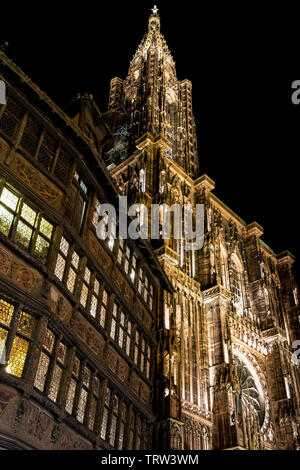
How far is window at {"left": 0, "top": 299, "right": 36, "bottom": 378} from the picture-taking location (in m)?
11.2

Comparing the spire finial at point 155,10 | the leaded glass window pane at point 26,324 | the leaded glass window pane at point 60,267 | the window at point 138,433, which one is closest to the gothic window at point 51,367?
the leaded glass window pane at point 26,324

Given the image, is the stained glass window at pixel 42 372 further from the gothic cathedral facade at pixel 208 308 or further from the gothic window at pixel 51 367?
the gothic cathedral facade at pixel 208 308

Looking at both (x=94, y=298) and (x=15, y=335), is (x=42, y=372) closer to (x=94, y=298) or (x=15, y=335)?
(x=15, y=335)

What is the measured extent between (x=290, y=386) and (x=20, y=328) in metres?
30.4

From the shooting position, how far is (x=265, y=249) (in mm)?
48562

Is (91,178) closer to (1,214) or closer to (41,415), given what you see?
(1,214)

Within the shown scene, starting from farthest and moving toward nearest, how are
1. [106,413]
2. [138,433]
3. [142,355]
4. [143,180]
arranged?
[143,180], [142,355], [138,433], [106,413]

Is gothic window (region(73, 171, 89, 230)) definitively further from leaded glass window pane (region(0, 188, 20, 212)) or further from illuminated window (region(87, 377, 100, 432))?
illuminated window (region(87, 377, 100, 432))

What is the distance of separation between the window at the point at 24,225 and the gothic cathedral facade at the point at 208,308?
358 inches

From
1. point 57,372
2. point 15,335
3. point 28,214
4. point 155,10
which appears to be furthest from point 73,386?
point 155,10

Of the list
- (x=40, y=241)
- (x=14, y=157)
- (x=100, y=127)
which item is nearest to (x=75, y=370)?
(x=40, y=241)

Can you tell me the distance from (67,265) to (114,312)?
413 cm

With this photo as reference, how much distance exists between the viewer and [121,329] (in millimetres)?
18469

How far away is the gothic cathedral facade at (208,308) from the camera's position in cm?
2773
